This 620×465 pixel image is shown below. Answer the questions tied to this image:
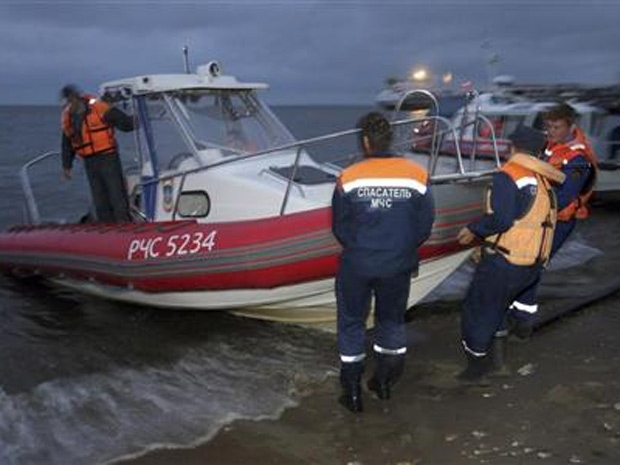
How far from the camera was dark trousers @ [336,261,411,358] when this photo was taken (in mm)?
4090

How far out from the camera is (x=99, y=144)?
695 cm

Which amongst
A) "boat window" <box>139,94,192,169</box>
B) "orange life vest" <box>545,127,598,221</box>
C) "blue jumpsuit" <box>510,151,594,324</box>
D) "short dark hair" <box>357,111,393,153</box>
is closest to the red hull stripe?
"blue jumpsuit" <box>510,151,594,324</box>

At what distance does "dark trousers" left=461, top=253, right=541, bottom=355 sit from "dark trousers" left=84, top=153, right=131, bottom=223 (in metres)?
3.49

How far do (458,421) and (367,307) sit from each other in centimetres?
75

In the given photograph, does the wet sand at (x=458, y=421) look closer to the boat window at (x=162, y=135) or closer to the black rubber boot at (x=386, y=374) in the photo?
the black rubber boot at (x=386, y=374)

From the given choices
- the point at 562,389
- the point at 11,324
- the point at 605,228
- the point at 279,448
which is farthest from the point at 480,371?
the point at 605,228

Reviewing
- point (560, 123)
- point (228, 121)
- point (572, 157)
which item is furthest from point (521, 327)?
point (228, 121)

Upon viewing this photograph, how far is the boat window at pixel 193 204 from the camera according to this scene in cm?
623

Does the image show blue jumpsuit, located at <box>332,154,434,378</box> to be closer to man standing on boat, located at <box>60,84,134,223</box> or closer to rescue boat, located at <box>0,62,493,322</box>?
rescue boat, located at <box>0,62,493,322</box>

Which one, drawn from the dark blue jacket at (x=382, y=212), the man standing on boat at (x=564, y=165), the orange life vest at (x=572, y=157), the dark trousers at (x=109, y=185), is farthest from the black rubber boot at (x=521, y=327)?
the dark trousers at (x=109, y=185)

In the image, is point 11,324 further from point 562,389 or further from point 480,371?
point 562,389

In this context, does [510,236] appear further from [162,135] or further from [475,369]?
[162,135]

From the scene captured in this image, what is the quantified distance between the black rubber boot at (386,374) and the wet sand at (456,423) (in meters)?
0.06

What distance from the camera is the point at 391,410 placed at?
441 centimetres
